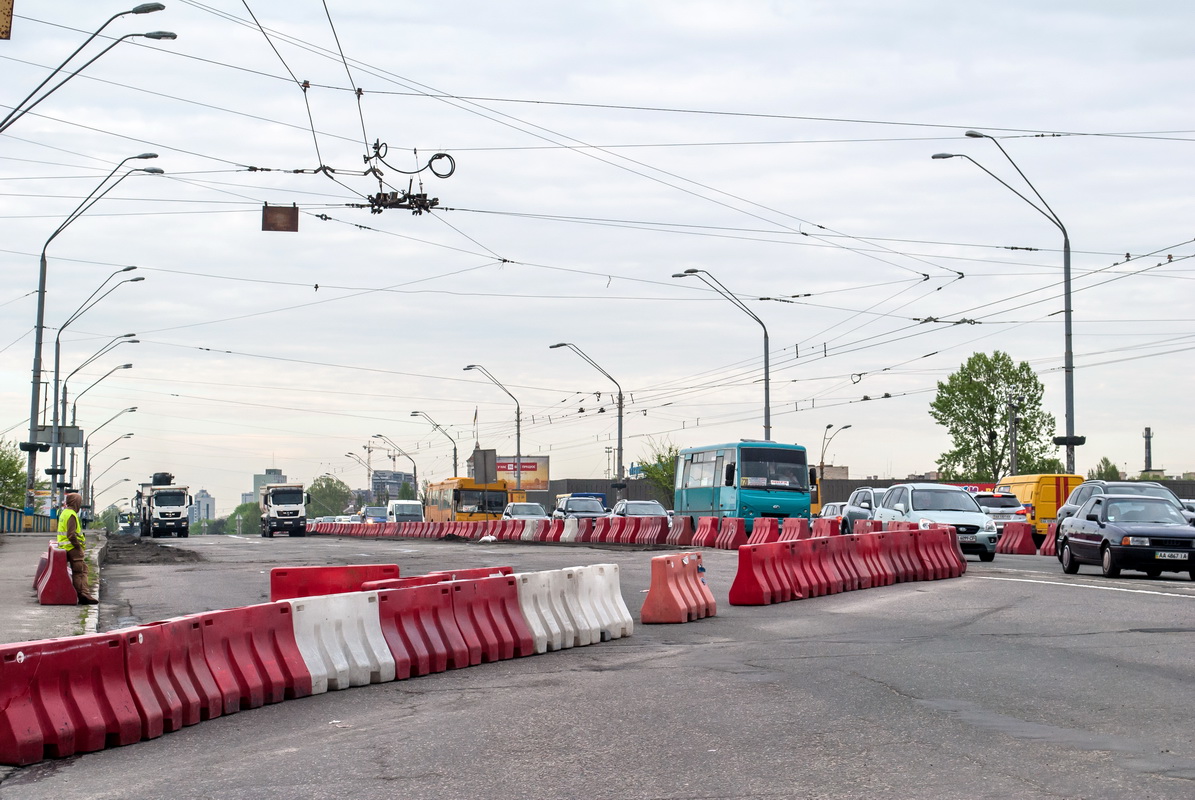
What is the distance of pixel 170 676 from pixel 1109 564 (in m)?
16.6

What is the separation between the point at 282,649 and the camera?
9.82 metres

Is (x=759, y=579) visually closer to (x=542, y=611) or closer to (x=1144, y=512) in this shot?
(x=542, y=611)

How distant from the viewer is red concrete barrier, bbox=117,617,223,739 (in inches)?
327

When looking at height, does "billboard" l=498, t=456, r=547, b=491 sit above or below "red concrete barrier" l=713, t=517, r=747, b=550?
above

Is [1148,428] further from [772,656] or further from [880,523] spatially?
[772,656]

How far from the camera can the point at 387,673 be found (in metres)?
10.6

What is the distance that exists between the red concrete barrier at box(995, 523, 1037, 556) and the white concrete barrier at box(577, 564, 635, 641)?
24388 millimetres

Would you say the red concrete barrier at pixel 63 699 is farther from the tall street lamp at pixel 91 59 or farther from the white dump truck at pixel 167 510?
the white dump truck at pixel 167 510

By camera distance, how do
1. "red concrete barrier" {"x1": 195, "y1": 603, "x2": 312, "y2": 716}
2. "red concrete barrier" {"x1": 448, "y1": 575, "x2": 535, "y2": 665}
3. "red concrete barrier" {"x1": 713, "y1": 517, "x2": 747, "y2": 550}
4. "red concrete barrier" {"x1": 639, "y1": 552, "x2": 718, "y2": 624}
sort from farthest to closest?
"red concrete barrier" {"x1": 713, "y1": 517, "x2": 747, "y2": 550}, "red concrete barrier" {"x1": 639, "y1": 552, "x2": 718, "y2": 624}, "red concrete barrier" {"x1": 448, "y1": 575, "x2": 535, "y2": 665}, "red concrete barrier" {"x1": 195, "y1": 603, "x2": 312, "y2": 716}

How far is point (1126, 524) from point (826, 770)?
1634 cm

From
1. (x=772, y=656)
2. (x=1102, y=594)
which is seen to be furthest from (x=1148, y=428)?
(x=772, y=656)

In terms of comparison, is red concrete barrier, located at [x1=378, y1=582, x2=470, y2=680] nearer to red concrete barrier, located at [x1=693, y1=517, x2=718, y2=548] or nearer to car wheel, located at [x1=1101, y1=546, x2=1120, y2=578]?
car wheel, located at [x1=1101, y1=546, x2=1120, y2=578]

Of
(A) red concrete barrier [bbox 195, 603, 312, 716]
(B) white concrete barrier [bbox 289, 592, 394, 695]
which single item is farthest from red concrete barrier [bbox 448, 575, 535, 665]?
(A) red concrete barrier [bbox 195, 603, 312, 716]

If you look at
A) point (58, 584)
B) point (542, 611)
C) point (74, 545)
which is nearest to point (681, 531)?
point (74, 545)
